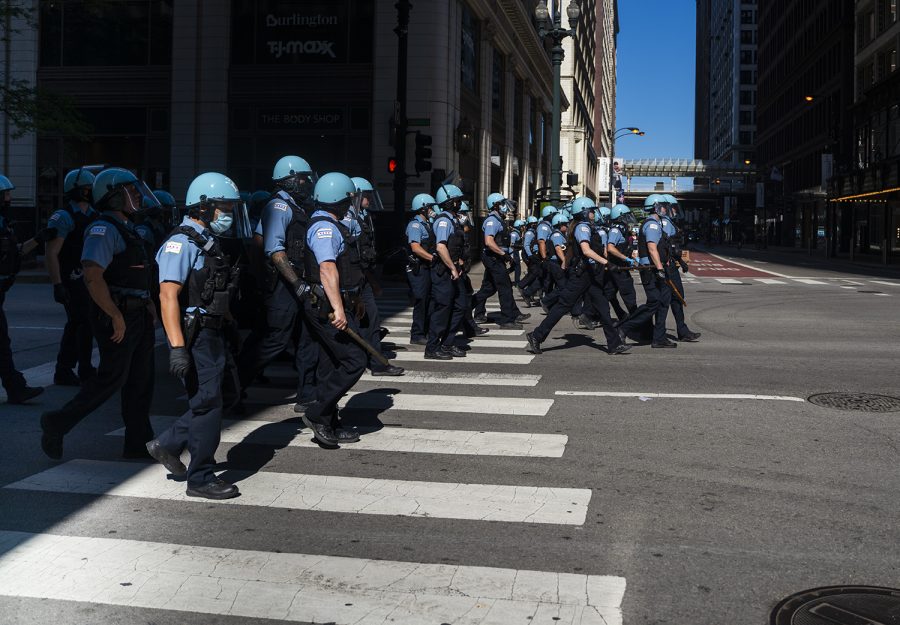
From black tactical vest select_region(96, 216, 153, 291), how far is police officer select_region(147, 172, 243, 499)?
887 mm

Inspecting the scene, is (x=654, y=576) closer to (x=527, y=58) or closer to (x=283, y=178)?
(x=283, y=178)

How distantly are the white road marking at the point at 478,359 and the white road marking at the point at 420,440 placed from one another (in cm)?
362

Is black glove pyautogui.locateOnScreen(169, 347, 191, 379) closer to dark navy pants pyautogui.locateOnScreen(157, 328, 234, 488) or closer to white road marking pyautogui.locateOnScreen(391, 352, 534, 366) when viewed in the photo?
dark navy pants pyautogui.locateOnScreen(157, 328, 234, 488)

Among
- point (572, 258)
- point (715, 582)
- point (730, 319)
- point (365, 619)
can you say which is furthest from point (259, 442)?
point (730, 319)

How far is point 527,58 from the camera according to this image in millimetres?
47500

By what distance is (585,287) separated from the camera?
11.9 m

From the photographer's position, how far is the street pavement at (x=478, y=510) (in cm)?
415

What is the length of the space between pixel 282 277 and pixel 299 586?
4.05 meters

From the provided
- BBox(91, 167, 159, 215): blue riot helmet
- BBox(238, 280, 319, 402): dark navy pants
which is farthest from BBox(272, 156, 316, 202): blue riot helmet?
BBox(91, 167, 159, 215): blue riot helmet

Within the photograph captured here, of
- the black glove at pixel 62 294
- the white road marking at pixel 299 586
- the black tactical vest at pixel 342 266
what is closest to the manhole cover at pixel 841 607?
the white road marking at pixel 299 586

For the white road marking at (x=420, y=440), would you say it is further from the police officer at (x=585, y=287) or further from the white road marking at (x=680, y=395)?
the police officer at (x=585, y=287)

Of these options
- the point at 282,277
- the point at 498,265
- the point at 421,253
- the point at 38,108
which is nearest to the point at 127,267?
the point at 282,277

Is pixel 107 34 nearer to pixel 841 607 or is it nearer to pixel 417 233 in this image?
pixel 417 233

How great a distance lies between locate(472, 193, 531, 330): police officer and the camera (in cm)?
1441
